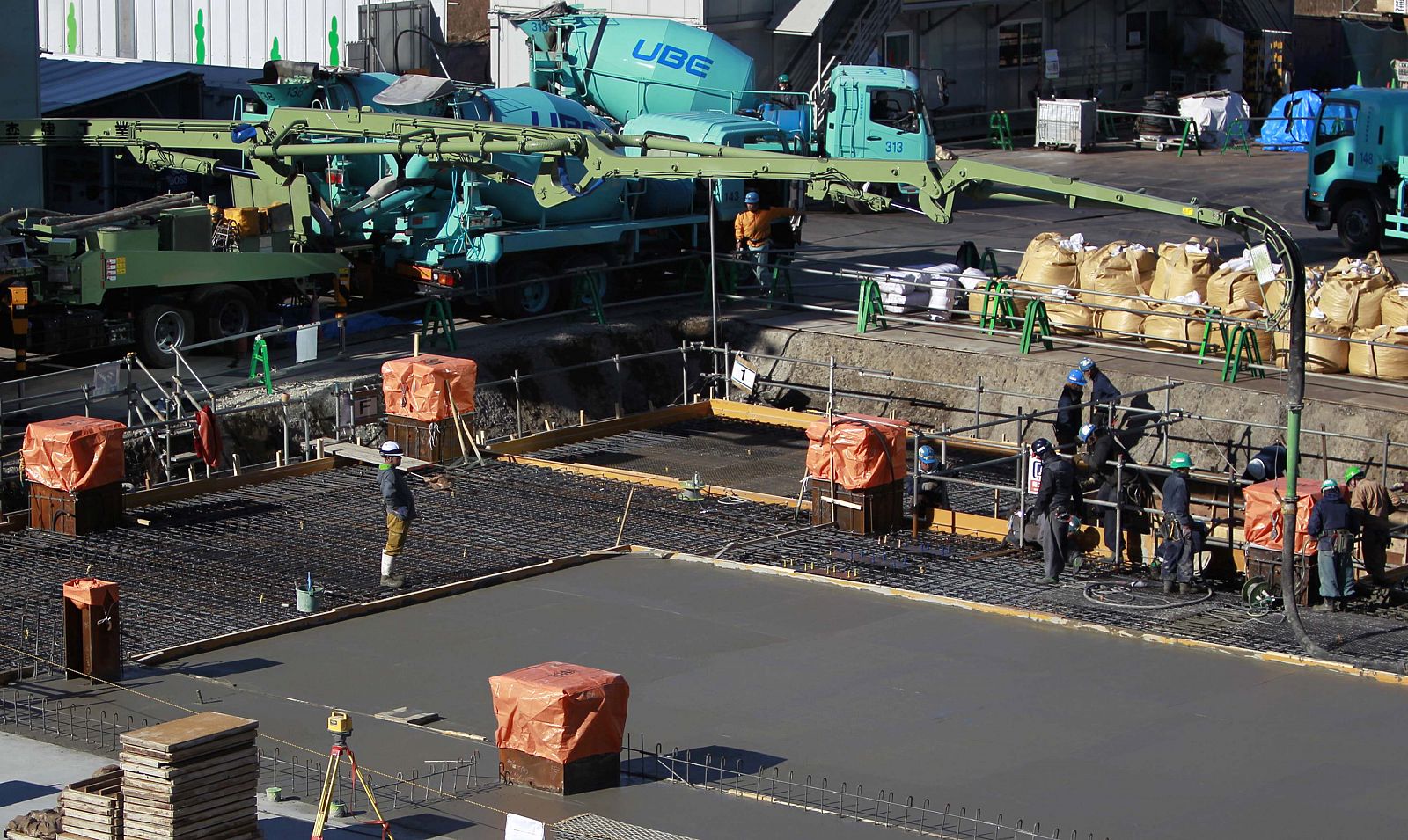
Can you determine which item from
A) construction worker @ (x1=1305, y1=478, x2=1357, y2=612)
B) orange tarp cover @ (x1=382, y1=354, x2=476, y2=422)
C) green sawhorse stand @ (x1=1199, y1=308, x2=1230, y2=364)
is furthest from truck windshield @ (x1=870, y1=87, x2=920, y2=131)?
construction worker @ (x1=1305, y1=478, x2=1357, y2=612)

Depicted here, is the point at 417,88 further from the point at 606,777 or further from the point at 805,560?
the point at 606,777

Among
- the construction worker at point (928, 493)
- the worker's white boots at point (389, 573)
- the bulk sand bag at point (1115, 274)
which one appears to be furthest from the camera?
the bulk sand bag at point (1115, 274)

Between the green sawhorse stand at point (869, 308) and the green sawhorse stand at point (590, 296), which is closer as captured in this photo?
the green sawhorse stand at point (869, 308)

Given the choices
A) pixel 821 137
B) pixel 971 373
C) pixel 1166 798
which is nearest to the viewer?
pixel 1166 798

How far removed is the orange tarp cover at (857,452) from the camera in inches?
803

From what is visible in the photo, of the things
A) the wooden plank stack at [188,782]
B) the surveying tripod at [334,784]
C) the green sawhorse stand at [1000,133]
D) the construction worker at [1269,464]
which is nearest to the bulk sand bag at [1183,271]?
the construction worker at [1269,464]

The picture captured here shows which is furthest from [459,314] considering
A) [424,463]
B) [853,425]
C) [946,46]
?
[946,46]

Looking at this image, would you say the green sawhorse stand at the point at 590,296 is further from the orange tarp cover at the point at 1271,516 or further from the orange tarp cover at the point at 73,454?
the orange tarp cover at the point at 1271,516

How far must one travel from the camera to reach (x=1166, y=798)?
1332 centimetres

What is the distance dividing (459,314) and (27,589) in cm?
1207

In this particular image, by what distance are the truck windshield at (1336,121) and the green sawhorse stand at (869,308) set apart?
10.9 meters

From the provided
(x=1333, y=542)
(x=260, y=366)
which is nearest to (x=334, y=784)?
(x=1333, y=542)

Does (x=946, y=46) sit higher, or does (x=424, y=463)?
(x=946, y=46)

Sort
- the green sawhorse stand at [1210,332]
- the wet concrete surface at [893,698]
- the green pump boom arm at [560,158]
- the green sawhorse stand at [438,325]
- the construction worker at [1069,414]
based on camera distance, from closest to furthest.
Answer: the wet concrete surface at [893,698], the green pump boom arm at [560,158], the construction worker at [1069,414], the green sawhorse stand at [1210,332], the green sawhorse stand at [438,325]
